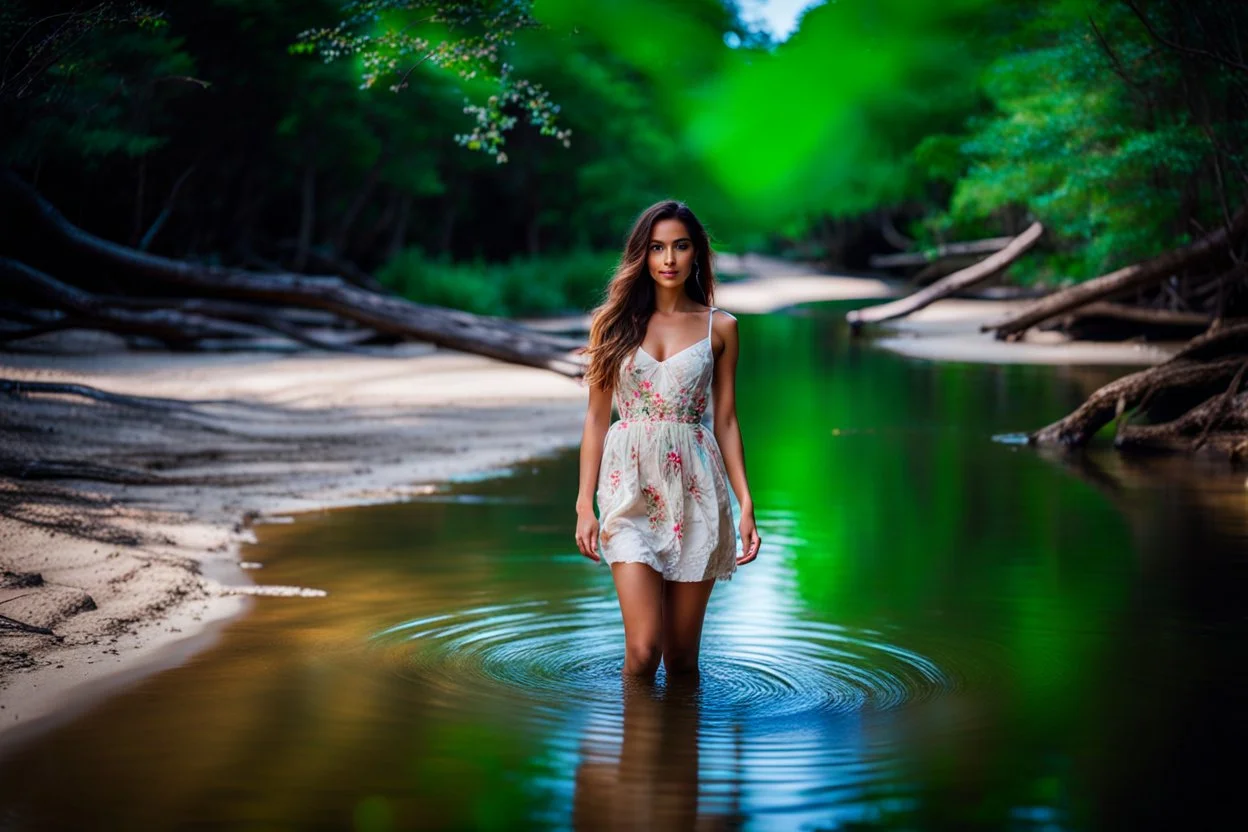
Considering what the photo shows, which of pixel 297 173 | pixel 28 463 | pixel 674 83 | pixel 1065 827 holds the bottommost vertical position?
pixel 1065 827

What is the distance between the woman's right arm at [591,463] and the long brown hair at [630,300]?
0.07 metres

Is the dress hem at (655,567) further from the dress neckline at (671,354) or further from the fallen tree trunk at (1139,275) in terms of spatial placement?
the fallen tree trunk at (1139,275)

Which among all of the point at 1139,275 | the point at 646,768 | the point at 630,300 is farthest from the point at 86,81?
the point at 1139,275

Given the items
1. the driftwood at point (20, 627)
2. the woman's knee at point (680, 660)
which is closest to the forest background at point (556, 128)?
the driftwood at point (20, 627)

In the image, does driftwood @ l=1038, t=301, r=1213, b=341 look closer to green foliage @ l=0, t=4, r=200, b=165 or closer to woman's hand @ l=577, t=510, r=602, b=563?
green foliage @ l=0, t=4, r=200, b=165

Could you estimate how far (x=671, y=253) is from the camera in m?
5.59

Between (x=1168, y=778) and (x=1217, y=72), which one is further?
(x=1217, y=72)

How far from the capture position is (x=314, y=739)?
539 centimetres

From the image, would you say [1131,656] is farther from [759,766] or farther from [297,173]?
[297,173]

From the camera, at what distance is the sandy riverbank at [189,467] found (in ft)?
21.9

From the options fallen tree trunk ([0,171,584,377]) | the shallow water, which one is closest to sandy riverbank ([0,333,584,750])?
the shallow water

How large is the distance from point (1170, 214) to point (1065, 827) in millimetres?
18384

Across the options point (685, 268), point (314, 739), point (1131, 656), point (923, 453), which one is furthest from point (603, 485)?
point (923, 453)

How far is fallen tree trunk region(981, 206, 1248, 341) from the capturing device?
16.8m
